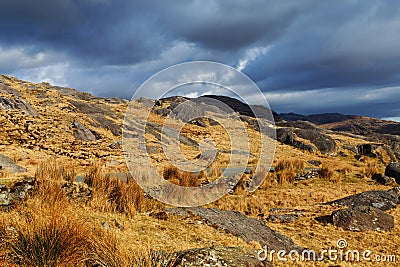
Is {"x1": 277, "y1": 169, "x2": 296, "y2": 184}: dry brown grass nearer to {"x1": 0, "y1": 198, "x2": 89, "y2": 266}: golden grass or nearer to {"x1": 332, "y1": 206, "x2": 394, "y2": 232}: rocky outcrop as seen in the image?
{"x1": 332, "y1": 206, "x2": 394, "y2": 232}: rocky outcrop

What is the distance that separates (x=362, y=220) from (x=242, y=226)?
414 cm

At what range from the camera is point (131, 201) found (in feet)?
27.3

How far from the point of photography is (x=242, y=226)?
8.48m

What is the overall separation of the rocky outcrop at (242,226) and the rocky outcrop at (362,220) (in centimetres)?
254

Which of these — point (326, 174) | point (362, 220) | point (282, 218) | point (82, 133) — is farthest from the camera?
point (82, 133)

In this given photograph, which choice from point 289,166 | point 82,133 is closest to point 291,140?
point 289,166

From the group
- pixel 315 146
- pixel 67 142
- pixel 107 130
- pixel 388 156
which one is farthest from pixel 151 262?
pixel 315 146

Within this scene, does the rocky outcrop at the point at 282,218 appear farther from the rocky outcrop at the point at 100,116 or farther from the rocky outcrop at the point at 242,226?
the rocky outcrop at the point at 100,116

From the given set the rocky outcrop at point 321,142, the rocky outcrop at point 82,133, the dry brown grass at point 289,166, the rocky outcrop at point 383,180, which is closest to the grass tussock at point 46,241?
the dry brown grass at point 289,166

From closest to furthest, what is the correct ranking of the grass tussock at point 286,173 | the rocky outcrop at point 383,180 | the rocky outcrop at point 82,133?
the grass tussock at point 286,173, the rocky outcrop at point 383,180, the rocky outcrop at point 82,133

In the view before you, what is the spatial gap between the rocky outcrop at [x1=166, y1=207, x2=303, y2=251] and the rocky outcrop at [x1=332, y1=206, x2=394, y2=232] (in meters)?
2.54

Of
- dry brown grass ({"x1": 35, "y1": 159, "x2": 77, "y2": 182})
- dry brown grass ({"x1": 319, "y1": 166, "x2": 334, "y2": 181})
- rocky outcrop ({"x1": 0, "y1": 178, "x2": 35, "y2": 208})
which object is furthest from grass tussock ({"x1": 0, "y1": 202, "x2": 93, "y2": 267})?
dry brown grass ({"x1": 319, "y1": 166, "x2": 334, "y2": 181})

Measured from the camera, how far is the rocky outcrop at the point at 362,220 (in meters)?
9.62

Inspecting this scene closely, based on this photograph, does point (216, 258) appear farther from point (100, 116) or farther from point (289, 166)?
point (100, 116)
